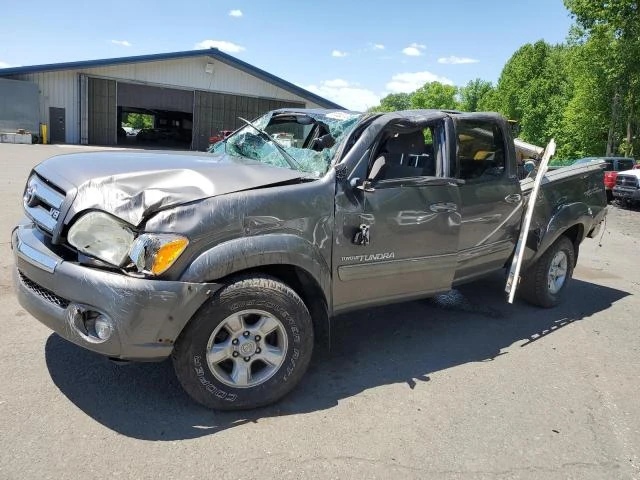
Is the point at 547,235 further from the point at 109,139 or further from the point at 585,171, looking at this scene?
the point at 109,139

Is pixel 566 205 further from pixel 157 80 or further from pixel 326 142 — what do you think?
pixel 157 80

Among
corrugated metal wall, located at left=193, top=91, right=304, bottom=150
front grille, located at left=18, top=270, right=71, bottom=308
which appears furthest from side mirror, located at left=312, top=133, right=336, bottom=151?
corrugated metal wall, located at left=193, top=91, right=304, bottom=150

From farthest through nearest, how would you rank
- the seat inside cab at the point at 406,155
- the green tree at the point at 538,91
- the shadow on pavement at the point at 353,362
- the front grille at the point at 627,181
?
the green tree at the point at 538,91, the front grille at the point at 627,181, the seat inside cab at the point at 406,155, the shadow on pavement at the point at 353,362

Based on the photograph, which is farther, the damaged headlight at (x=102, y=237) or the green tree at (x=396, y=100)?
the green tree at (x=396, y=100)

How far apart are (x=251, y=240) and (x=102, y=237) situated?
0.83m

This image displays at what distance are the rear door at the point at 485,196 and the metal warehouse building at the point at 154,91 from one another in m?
30.1

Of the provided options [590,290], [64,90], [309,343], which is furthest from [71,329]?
[64,90]

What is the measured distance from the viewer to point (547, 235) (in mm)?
5070

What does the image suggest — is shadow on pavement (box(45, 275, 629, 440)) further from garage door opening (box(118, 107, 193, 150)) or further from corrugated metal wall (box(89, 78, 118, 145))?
garage door opening (box(118, 107, 193, 150))

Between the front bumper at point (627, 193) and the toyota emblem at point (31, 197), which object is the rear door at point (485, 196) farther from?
the front bumper at point (627, 193)

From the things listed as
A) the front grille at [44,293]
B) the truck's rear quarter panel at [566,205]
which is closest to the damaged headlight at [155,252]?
the front grille at [44,293]

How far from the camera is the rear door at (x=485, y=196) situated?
425 centimetres

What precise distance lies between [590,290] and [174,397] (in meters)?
5.42

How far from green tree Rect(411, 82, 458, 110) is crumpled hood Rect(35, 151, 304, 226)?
96693 mm
